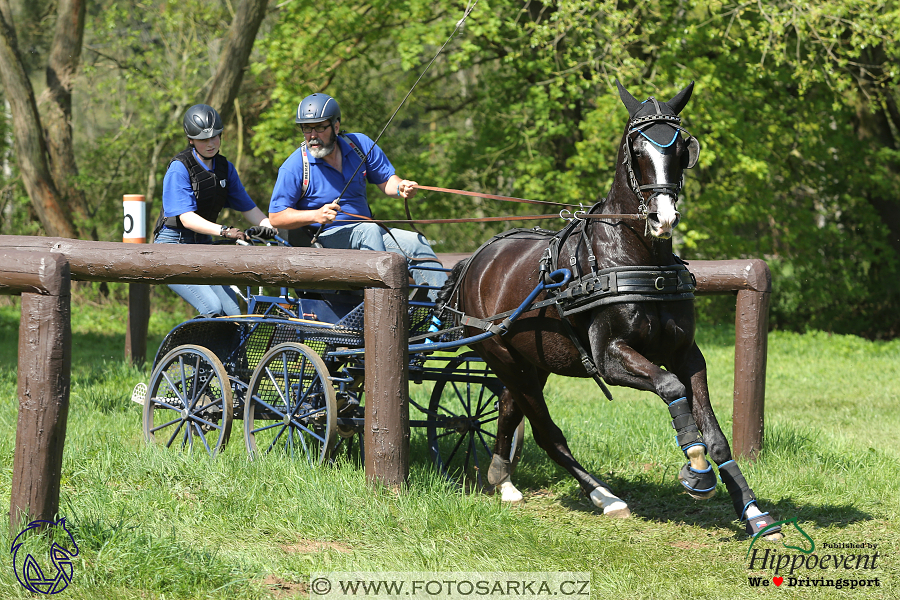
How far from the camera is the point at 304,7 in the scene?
1280 centimetres

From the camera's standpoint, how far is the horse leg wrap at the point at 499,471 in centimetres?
539

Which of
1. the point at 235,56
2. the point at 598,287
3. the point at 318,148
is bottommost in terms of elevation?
the point at 598,287

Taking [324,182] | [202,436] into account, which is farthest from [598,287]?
[202,436]

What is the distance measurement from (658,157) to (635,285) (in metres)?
0.58

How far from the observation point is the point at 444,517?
4207 millimetres

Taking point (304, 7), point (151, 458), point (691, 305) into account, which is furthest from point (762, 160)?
point (151, 458)

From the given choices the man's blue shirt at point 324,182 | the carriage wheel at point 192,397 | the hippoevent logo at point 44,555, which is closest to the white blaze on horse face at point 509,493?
the carriage wheel at point 192,397

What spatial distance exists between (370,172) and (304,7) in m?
7.55

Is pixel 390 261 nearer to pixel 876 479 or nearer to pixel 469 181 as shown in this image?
pixel 876 479

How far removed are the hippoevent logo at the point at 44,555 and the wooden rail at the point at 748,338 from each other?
387cm

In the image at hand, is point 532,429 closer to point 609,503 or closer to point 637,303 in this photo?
point 609,503

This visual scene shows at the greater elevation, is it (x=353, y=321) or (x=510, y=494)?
(x=353, y=321)

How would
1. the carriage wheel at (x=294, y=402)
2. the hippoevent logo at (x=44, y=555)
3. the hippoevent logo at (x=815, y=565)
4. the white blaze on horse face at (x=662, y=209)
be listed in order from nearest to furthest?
the hippoevent logo at (x=44, y=555) → the hippoevent logo at (x=815, y=565) → the white blaze on horse face at (x=662, y=209) → the carriage wheel at (x=294, y=402)

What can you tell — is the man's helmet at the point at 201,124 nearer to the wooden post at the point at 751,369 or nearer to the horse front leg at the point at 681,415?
the horse front leg at the point at 681,415
